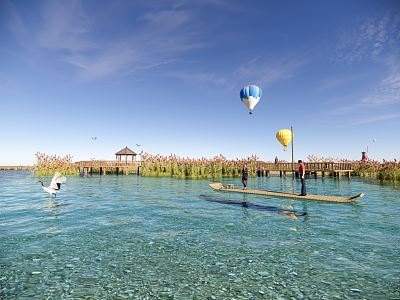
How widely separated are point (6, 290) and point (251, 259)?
18.6ft

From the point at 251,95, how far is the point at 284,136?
1025 centimetres

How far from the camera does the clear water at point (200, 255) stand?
19.0ft

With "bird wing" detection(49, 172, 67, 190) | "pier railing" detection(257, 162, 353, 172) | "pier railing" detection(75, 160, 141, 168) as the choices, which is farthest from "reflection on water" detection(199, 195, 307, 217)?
"pier railing" detection(75, 160, 141, 168)

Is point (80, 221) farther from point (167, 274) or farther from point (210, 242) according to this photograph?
point (167, 274)

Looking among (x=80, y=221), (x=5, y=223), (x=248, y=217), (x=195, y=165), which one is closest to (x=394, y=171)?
(x=195, y=165)

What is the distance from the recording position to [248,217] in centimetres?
1288

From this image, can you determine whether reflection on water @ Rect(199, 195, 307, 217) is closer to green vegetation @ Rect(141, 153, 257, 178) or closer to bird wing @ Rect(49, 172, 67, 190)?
bird wing @ Rect(49, 172, 67, 190)

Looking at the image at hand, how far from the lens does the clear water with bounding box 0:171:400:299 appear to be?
19.0 feet

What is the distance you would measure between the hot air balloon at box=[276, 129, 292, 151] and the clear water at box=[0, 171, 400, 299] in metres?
23.2

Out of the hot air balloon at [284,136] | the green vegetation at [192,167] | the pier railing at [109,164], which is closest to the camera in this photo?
the hot air balloon at [284,136]

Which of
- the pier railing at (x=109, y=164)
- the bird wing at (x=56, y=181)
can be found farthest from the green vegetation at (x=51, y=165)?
the bird wing at (x=56, y=181)

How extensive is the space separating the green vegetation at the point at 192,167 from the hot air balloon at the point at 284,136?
8.05m

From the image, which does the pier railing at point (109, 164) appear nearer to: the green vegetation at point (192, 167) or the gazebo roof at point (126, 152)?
the gazebo roof at point (126, 152)

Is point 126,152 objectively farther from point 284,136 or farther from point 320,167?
point 320,167
